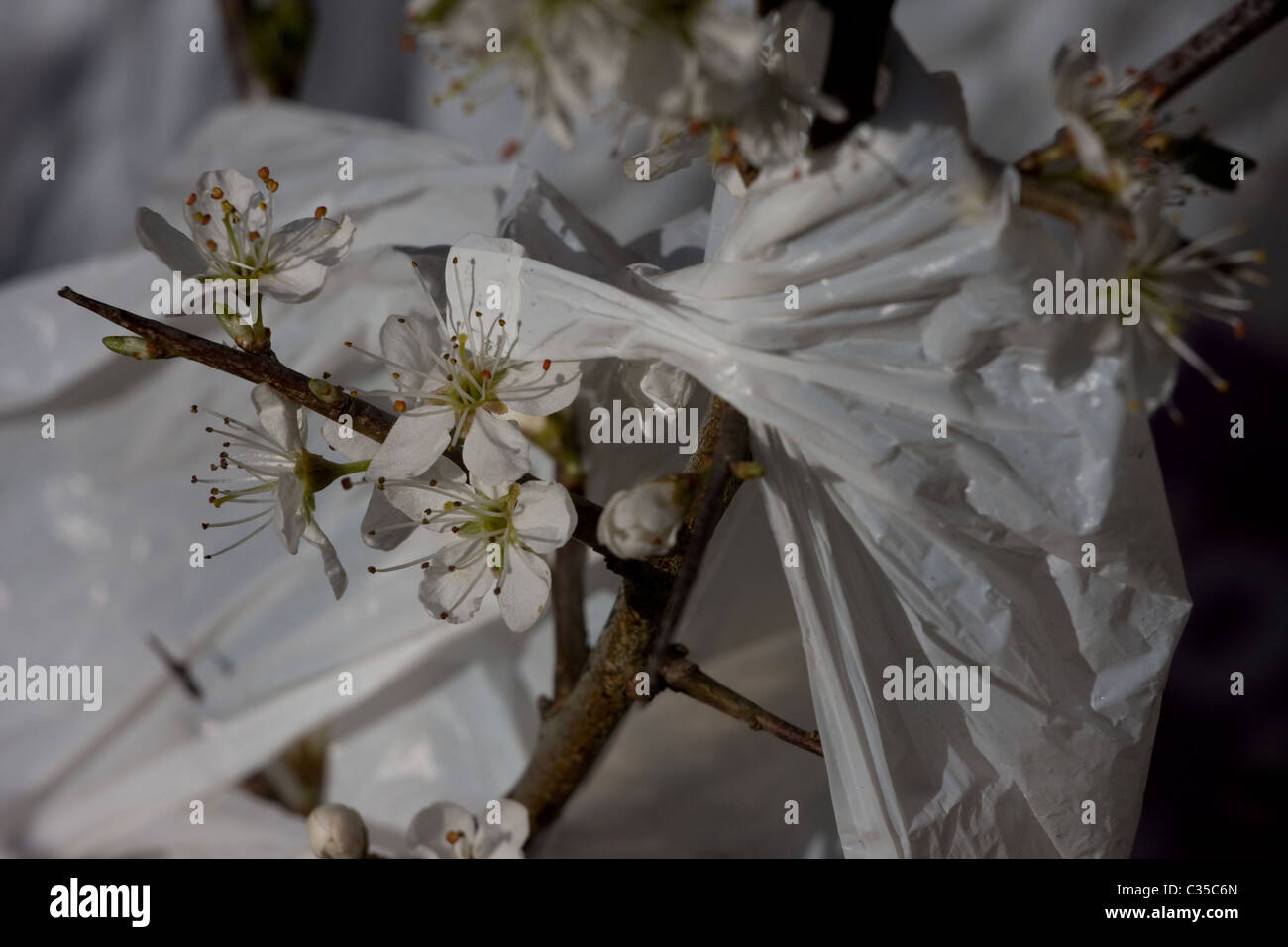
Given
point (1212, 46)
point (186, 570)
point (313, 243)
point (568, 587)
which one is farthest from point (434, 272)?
point (186, 570)

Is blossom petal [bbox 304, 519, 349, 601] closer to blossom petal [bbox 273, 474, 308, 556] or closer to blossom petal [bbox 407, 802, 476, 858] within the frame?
blossom petal [bbox 273, 474, 308, 556]

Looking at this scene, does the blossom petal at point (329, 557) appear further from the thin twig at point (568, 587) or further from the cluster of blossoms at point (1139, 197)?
the cluster of blossoms at point (1139, 197)

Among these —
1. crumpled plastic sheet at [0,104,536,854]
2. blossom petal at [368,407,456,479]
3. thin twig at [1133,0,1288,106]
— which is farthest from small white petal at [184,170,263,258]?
thin twig at [1133,0,1288,106]

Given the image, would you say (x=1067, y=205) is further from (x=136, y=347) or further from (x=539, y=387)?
(x=136, y=347)

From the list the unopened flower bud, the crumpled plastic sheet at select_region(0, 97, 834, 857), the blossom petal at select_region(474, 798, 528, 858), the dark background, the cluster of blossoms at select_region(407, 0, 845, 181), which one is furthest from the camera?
the dark background

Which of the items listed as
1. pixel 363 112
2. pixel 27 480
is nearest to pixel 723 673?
A: pixel 27 480

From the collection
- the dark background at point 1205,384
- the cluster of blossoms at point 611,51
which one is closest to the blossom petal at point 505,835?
the cluster of blossoms at point 611,51

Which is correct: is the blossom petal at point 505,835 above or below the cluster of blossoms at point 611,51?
below
